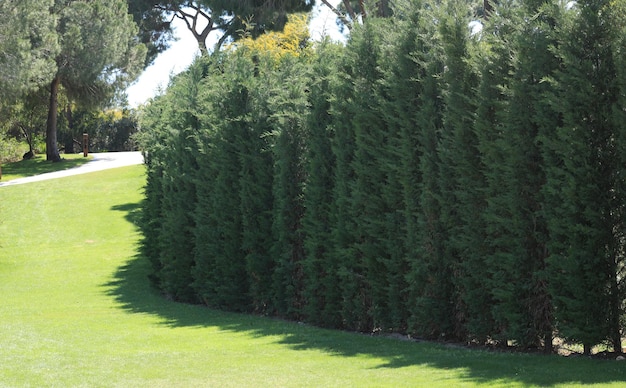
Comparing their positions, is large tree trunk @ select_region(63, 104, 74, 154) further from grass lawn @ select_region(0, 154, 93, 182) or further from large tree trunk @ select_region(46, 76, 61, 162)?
large tree trunk @ select_region(46, 76, 61, 162)

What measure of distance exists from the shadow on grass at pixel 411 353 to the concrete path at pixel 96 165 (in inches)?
924

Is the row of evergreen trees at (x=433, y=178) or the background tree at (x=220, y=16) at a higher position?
the background tree at (x=220, y=16)

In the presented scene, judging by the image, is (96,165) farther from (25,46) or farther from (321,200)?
(321,200)

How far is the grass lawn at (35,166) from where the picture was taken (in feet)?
136

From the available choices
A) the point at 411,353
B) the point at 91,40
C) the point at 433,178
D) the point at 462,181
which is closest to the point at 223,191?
the point at 433,178

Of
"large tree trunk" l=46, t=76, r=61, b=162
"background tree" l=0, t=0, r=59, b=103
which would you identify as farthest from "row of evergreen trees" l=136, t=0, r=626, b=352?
"large tree trunk" l=46, t=76, r=61, b=162

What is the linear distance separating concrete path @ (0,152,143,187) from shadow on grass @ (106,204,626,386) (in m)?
23.5

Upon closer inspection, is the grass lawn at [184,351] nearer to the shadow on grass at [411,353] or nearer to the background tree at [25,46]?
the shadow on grass at [411,353]

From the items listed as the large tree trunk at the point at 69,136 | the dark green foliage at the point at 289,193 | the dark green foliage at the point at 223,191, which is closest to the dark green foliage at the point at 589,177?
the dark green foliage at the point at 289,193

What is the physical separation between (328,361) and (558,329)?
8.87ft

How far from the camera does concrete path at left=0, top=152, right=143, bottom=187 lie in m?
39.0

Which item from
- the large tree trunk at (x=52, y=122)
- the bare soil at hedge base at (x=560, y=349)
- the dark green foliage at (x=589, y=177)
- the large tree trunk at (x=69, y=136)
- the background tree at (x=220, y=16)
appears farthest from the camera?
the large tree trunk at (x=69, y=136)

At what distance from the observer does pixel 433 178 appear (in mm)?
10648

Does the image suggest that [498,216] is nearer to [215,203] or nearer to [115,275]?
[215,203]
